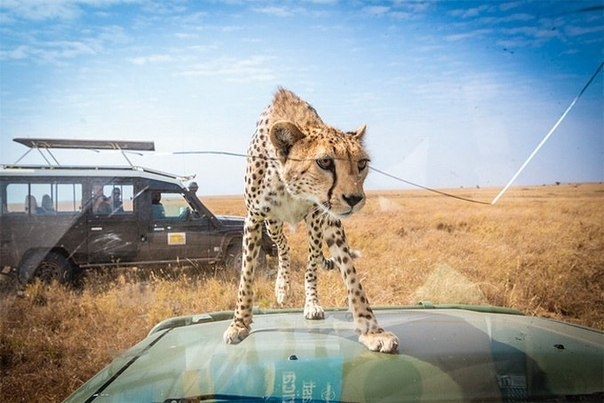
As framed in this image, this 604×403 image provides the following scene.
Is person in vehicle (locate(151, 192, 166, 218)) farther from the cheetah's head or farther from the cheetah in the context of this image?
the cheetah's head

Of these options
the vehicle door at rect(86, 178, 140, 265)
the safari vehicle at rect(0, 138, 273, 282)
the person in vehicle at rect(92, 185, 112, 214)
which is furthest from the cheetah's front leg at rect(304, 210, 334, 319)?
the person in vehicle at rect(92, 185, 112, 214)

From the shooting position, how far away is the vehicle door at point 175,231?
220cm

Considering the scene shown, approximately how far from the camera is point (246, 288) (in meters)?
1.80

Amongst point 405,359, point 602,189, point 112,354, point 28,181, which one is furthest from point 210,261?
point 602,189

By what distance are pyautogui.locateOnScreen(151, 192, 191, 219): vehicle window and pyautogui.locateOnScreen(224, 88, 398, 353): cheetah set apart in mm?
410

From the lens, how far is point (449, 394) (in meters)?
1.28

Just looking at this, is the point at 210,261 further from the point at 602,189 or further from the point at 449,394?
the point at 602,189

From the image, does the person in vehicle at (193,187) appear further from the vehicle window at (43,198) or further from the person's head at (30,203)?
the person's head at (30,203)

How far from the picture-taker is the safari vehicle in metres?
2.14

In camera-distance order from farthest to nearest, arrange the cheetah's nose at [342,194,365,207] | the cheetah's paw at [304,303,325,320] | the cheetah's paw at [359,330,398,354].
A: the cheetah's paw at [304,303,325,320]
the cheetah's nose at [342,194,365,207]
the cheetah's paw at [359,330,398,354]

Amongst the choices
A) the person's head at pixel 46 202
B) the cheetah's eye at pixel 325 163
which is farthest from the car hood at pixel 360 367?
the person's head at pixel 46 202

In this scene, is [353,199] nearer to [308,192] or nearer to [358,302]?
[308,192]

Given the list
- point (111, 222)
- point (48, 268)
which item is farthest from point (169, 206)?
point (48, 268)

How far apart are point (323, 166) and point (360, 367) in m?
0.60
